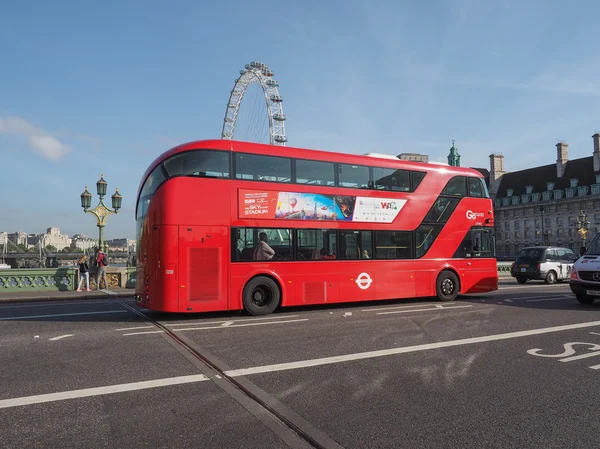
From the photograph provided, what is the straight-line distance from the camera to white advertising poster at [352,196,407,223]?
12.3 meters

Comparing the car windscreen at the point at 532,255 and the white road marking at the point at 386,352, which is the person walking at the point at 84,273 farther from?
the car windscreen at the point at 532,255

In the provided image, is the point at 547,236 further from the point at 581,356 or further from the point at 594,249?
the point at 581,356

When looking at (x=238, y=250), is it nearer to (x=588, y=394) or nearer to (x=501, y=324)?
(x=501, y=324)

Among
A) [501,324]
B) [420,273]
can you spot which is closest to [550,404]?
[501,324]

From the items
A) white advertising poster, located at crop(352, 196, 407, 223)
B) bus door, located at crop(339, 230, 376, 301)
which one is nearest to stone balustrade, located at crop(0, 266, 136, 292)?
bus door, located at crop(339, 230, 376, 301)

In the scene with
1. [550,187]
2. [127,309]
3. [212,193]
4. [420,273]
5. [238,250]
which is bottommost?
[127,309]

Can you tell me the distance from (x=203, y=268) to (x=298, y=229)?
104 inches

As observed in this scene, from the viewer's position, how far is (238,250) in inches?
421

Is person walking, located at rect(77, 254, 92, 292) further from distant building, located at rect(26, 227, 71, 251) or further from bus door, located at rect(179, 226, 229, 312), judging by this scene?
distant building, located at rect(26, 227, 71, 251)

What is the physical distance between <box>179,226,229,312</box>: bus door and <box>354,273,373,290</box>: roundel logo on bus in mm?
3796

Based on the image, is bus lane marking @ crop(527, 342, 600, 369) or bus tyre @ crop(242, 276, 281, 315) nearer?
bus lane marking @ crop(527, 342, 600, 369)

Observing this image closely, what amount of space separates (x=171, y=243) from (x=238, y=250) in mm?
1587

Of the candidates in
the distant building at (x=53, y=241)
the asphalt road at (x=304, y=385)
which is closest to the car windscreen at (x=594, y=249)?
the asphalt road at (x=304, y=385)

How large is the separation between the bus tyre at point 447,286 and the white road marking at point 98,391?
9.92 meters
